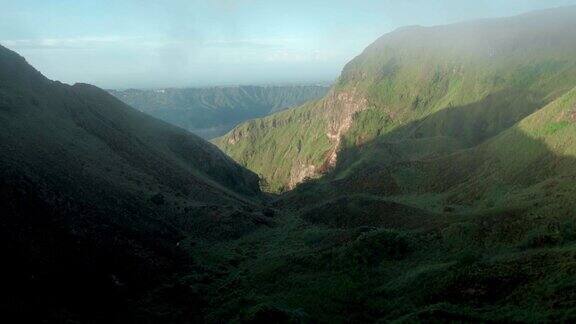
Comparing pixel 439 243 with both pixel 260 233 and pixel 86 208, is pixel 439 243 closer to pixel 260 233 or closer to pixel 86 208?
pixel 260 233

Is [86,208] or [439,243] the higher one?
[86,208]

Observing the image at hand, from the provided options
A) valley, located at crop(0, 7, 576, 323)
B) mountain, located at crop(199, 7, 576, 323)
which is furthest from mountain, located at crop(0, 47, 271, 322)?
mountain, located at crop(199, 7, 576, 323)

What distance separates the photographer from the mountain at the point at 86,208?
32938mm

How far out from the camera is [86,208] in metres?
49.0

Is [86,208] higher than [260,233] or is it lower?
higher

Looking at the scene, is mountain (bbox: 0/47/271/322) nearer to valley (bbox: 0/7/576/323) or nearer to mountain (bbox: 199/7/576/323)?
valley (bbox: 0/7/576/323)

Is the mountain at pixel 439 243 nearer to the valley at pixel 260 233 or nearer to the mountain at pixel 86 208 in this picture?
the valley at pixel 260 233

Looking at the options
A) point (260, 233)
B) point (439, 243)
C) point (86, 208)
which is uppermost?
point (86, 208)

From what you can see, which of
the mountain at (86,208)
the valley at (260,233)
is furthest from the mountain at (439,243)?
the mountain at (86,208)

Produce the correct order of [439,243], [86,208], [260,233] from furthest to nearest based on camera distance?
1. [260,233]
2. [86,208]
3. [439,243]

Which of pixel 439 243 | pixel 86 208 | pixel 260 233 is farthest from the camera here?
pixel 260 233

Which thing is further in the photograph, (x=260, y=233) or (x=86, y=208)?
(x=260, y=233)

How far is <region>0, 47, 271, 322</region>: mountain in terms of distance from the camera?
32938 mm

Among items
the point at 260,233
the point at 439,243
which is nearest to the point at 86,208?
the point at 260,233
